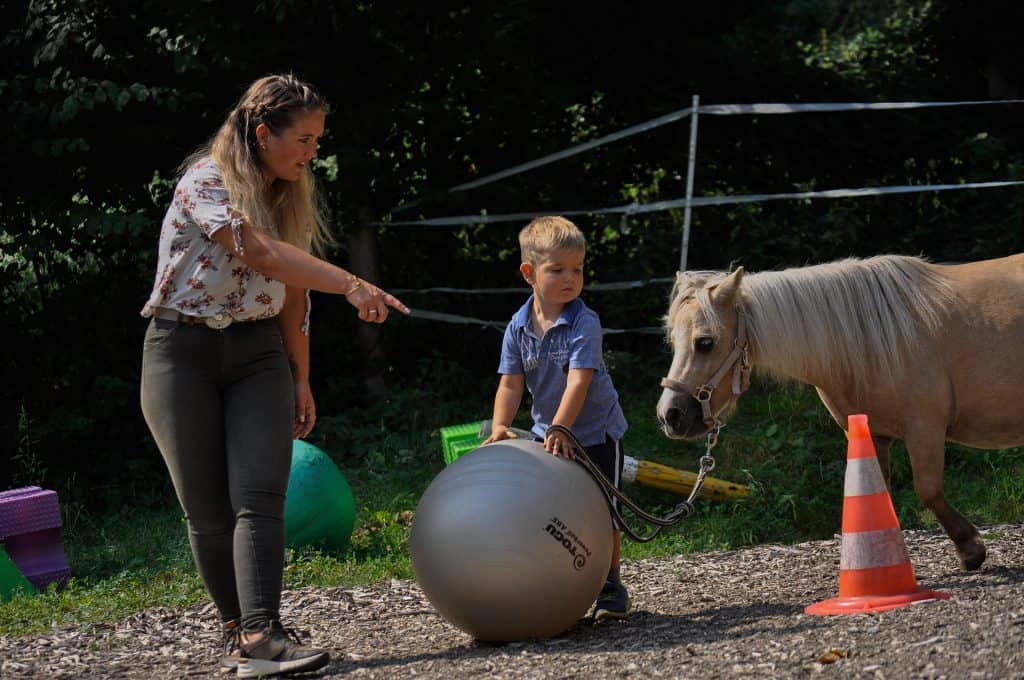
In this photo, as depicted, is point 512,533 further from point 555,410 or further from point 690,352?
point 690,352

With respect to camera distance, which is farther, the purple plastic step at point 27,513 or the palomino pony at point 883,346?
the purple plastic step at point 27,513

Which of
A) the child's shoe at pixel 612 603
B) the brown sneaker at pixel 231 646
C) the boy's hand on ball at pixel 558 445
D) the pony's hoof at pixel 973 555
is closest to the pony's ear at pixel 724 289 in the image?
the boy's hand on ball at pixel 558 445

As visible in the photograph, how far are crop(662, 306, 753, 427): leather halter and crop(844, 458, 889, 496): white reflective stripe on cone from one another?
50 centimetres

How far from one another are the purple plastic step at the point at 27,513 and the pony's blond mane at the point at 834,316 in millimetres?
3329

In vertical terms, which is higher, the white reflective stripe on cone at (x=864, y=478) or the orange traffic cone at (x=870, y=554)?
the white reflective stripe on cone at (x=864, y=478)

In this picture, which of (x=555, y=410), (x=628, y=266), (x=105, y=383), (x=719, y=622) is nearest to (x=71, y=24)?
(x=105, y=383)

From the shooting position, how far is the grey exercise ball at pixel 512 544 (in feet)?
12.5

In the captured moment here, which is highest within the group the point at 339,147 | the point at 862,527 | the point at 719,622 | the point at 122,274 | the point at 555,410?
the point at 339,147

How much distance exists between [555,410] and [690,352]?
566 millimetres

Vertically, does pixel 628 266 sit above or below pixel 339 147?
below

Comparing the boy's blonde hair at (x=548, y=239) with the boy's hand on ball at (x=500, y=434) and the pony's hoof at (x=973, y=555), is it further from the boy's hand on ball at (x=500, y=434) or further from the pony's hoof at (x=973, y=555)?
the pony's hoof at (x=973, y=555)

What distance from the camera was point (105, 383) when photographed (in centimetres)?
842

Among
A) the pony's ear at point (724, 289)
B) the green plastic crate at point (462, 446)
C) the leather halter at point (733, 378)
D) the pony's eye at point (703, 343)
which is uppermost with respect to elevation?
the pony's ear at point (724, 289)

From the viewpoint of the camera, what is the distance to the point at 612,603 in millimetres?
4348
